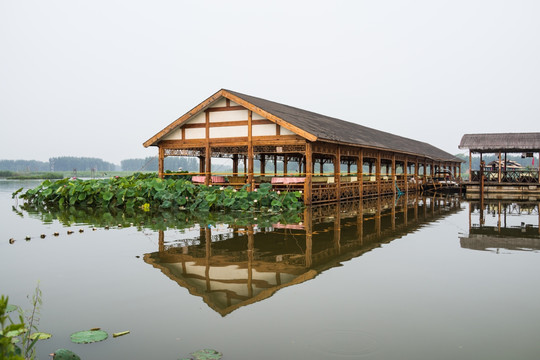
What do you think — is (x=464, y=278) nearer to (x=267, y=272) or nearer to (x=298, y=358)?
(x=267, y=272)

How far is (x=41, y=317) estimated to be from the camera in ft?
15.1

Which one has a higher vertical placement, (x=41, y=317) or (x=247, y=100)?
(x=247, y=100)

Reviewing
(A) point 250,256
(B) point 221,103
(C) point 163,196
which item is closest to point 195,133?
(B) point 221,103

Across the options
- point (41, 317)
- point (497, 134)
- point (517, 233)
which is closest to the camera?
point (41, 317)

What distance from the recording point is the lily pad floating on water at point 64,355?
346cm

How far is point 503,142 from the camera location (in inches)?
1108

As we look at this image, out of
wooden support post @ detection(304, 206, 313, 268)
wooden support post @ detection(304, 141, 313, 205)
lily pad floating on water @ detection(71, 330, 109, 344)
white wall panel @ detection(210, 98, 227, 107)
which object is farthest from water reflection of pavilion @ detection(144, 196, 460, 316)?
white wall panel @ detection(210, 98, 227, 107)

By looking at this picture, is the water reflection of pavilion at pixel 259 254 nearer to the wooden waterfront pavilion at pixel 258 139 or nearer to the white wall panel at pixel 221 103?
the wooden waterfront pavilion at pixel 258 139

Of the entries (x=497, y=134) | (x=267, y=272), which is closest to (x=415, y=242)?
(x=267, y=272)

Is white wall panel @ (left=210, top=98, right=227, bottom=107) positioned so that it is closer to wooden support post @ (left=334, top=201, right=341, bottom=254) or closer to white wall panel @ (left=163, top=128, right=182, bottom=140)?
white wall panel @ (left=163, top=128, right=182, bottom=140)

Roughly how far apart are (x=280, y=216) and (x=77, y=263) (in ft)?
24.0

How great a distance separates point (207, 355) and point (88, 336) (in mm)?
1261

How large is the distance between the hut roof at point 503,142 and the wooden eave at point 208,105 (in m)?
16.4

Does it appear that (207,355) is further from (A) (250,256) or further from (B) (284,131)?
(B) (284,131)
